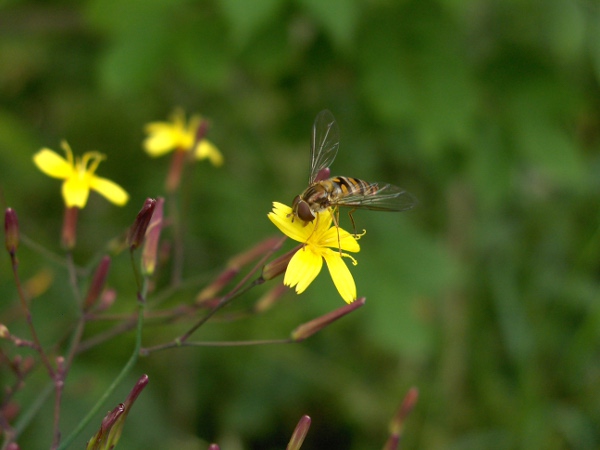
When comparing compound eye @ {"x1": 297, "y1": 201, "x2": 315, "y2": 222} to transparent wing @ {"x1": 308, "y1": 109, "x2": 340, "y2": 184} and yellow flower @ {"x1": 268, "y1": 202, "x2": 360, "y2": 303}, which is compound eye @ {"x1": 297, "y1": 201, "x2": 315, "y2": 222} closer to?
yellow flower @ {"x1": 268, "y1": 202, "x2": 360, "y2": 303}

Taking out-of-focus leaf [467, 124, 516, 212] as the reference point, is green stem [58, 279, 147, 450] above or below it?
below

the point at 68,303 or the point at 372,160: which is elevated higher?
the point at 372,160

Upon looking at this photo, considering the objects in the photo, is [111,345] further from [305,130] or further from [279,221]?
[279,221]

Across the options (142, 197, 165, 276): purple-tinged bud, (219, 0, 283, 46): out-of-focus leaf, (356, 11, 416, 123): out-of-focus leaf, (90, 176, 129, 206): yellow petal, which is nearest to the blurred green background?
(356, 11, 416, 123): out-of-focus leaf

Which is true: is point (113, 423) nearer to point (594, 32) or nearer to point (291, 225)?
point (291, 225)

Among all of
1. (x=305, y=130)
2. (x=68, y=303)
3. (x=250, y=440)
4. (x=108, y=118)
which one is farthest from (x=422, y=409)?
(x=108, y=118)

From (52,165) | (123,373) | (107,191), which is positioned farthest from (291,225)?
(52,165)
